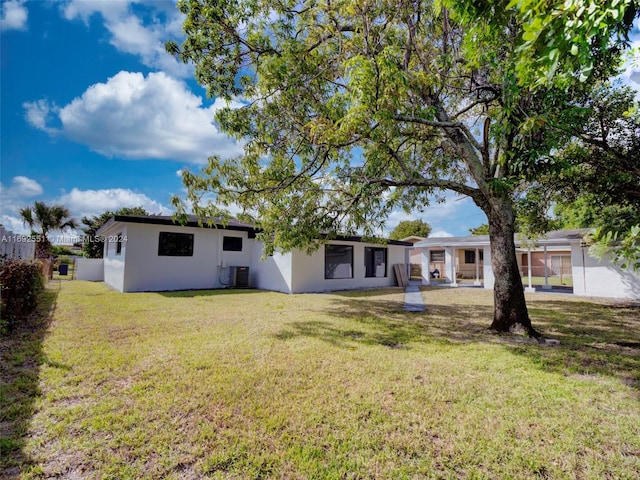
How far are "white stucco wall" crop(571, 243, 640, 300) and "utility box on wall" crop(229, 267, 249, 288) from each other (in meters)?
14.9

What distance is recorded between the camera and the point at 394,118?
5.37 metres

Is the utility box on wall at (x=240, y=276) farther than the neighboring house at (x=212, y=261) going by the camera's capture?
Yes

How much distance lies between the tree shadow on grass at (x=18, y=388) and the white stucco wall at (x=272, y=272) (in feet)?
A: 25.4

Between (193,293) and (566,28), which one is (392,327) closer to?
(566,28)

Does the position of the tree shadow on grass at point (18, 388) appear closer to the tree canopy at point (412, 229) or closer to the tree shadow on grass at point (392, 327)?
the tree shadow on grass at point (392, 327)

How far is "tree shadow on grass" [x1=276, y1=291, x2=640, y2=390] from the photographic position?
4.86 meters

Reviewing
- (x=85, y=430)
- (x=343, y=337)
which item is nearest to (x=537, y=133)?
(x=343, y=337)

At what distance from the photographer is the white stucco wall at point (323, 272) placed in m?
13.4

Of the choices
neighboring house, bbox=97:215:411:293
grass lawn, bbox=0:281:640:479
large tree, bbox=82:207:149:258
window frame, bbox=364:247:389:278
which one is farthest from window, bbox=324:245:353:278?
large tree, bbox=82:207:149:258

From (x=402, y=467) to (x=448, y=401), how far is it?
133cm

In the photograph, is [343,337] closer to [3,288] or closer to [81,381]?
[81,381]

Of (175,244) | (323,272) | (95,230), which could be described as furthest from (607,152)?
(95,230)

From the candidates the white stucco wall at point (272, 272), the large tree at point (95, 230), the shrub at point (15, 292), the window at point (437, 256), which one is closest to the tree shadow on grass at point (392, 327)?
the white stucco wall at point (272, 272)

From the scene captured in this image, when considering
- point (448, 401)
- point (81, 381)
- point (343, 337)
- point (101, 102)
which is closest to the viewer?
point (448, 401)
